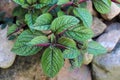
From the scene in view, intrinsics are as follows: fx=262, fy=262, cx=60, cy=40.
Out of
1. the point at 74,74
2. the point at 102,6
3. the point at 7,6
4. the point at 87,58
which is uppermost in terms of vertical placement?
the point at 102,6

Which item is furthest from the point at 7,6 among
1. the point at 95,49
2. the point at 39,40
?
the point at 95,49

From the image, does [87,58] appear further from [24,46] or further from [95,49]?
[24,46]

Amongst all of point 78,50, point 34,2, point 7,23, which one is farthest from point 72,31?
point 7,23

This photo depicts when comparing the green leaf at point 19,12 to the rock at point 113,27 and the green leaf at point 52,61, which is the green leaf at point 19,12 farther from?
the rock at point 113,27

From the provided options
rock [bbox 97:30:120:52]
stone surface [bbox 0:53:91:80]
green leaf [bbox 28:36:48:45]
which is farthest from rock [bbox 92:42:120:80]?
green leaf [bbox 28:36:48:45]

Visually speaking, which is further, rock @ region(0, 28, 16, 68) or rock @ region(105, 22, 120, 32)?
rock @ region(105, 22, 120, 32)

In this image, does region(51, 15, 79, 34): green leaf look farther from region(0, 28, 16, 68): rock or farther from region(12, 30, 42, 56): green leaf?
region(0, 28, 16, 68): rock
